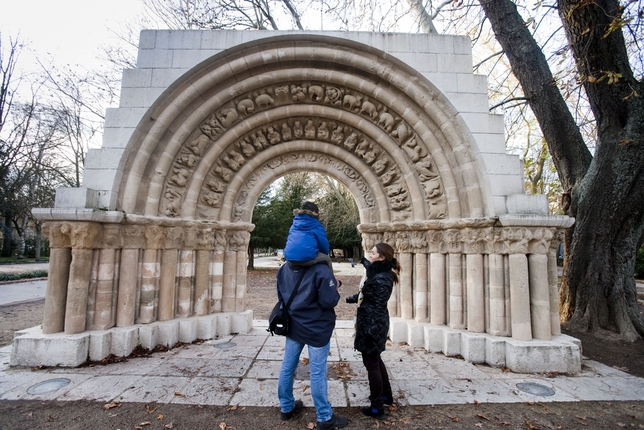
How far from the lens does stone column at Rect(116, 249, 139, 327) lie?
4.14m

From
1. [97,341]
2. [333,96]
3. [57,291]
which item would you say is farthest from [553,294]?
[57,291]

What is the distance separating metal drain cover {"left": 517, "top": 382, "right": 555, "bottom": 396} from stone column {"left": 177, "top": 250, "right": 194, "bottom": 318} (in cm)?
426

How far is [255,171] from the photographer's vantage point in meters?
5.34

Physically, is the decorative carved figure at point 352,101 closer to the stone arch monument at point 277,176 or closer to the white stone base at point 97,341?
the stone arch monument at point 277,176

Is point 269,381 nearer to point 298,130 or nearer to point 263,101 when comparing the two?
point 298,130

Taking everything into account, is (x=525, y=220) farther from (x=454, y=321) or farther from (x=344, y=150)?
(x=344, y=150)

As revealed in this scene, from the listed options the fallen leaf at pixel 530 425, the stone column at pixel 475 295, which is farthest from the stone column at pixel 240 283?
the fallen leaf at pixel 530 425

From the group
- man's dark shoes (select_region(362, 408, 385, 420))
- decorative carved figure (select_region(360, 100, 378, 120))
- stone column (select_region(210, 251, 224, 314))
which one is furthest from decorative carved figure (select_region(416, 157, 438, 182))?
stone column (select_region(210, 251, 224, 314))

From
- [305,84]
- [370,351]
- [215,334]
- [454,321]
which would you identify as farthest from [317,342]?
[305,84]

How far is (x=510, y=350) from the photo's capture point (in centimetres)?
377

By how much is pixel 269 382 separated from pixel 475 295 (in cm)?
278

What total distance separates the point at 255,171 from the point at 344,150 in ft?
4.99

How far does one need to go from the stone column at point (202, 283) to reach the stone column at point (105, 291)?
106 centimetres

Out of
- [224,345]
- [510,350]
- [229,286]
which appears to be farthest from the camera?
[229,286]
